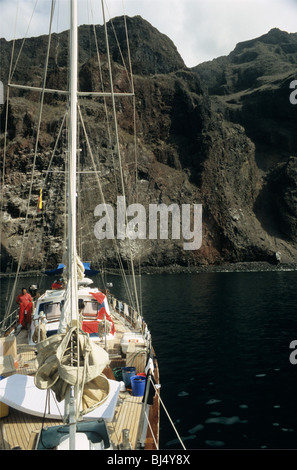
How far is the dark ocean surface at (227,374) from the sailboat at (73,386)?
6.83ft

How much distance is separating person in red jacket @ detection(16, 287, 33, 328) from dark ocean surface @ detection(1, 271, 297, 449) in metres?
6.71

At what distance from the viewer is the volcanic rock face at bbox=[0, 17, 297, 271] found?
242ft

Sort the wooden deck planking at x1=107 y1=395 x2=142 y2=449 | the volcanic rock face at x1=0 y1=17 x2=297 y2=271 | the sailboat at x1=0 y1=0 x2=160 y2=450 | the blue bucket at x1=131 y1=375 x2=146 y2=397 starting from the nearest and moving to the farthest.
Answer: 1. the sailboat at x1=0 y1=0 x2=160 y2=450
2. the wooden deck planking at x1=107 y1=395 x2=142 y2=449
3. the blue bucket at x1=131 y1=375 x2=146 y2=397
4. the volcanic rock face at x1=0 y1=17 x2=297 y2=271

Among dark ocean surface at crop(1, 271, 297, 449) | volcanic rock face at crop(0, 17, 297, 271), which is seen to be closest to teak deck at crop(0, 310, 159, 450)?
dark ocean surface at crop(1, 271, 297, 449)

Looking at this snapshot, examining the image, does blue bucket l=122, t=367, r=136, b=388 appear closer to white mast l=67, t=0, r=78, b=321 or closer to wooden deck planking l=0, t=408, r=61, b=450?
wooden deck planking l=0, t=408, r=61, b=450

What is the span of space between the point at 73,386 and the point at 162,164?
9078 centimetres

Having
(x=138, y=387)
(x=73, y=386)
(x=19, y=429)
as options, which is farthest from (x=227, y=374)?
(x=73, y=386)

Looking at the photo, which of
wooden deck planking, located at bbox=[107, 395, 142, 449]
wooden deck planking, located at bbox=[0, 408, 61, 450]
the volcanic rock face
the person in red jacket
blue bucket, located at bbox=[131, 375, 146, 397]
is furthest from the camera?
the volcanic rock face

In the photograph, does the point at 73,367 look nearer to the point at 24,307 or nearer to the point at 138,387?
the point at 138,387

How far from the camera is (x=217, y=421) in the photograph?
458 inches

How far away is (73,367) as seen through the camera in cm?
645

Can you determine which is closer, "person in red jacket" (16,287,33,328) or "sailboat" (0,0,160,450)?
"sailboat" (0,0,160,450)
